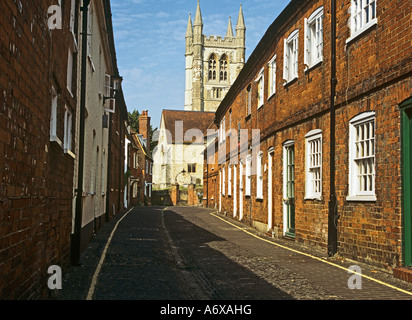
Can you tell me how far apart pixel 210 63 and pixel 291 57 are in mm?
79217

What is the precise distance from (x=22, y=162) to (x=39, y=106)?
1.05m

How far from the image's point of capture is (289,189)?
15.2 meters

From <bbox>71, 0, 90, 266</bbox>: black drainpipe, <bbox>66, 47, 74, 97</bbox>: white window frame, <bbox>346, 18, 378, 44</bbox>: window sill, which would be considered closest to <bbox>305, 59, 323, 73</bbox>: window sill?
<bbox>346, 18, 378, 44</bbox>: window sill

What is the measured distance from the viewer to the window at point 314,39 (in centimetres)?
1266

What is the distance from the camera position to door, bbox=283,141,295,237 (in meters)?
14.9

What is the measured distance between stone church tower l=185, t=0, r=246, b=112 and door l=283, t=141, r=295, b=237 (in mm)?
76137

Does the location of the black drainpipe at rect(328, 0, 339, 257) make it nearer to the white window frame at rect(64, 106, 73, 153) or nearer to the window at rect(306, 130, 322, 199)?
the window at rect(306, 130, 322, 199)

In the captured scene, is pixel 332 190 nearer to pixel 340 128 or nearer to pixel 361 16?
pixel 340 128

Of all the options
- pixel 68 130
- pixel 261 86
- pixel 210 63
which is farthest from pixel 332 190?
pixel 210 63
